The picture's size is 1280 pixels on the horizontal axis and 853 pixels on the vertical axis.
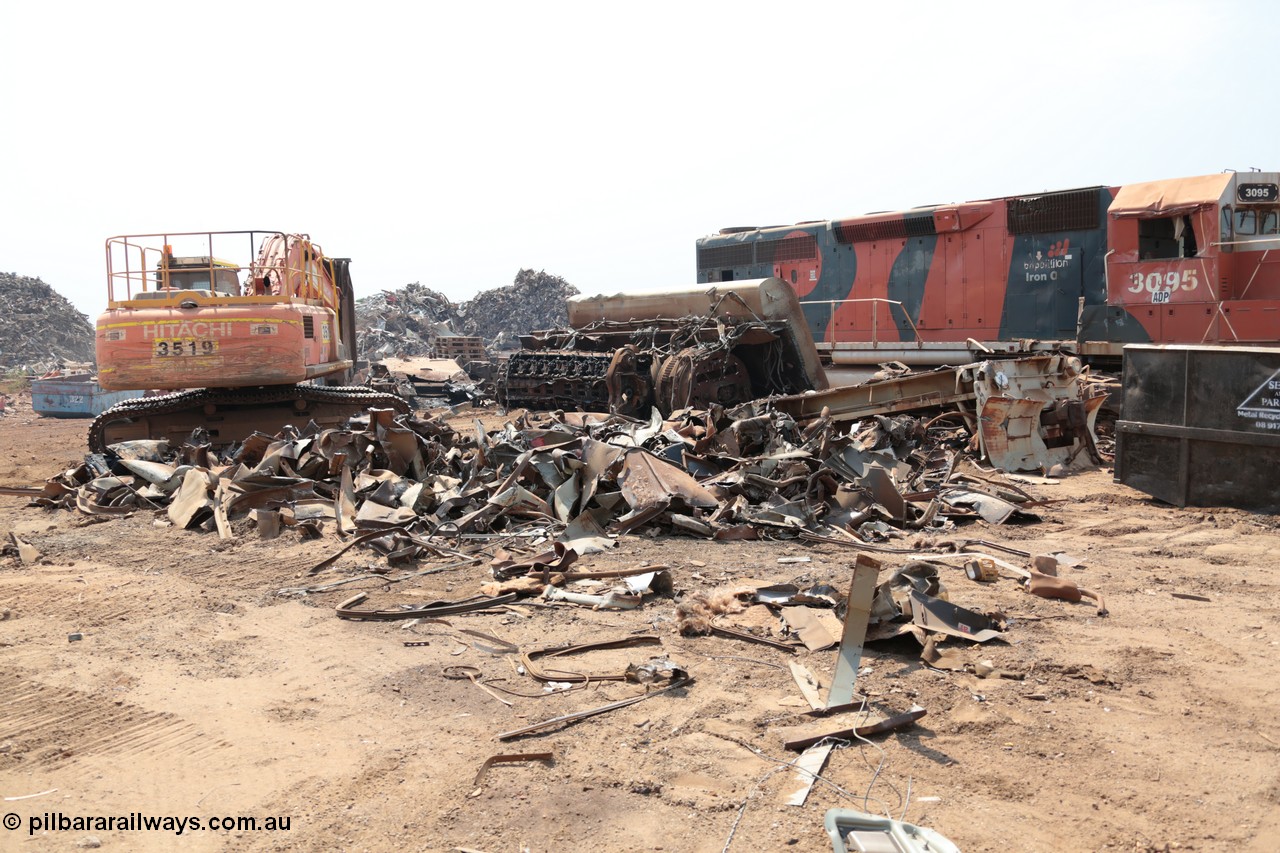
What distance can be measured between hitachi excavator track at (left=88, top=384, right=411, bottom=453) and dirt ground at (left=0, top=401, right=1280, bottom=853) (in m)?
6.07

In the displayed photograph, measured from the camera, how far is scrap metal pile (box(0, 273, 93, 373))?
40.1 meters

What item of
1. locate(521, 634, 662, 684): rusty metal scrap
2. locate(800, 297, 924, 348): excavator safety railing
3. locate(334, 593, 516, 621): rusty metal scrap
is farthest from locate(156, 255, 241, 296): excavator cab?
locate(521, 634, 662, 684): rusty metal scrap

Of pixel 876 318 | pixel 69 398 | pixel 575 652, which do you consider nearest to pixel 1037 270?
pixel 876 318

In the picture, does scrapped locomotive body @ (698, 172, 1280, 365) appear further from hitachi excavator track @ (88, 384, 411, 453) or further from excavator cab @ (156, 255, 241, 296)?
excavator cab @ (156, 255, 241, 296)

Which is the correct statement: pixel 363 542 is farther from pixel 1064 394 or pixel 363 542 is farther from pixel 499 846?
pixel 1064 394

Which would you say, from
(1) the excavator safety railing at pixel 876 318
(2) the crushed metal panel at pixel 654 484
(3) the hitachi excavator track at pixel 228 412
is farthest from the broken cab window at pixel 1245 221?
(3) the hitachi excavator track at pixel 228 412

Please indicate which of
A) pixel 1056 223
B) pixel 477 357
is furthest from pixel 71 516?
pixel 477 357

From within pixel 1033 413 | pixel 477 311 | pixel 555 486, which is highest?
pixel 477 311

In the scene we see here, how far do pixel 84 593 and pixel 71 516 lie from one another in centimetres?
348

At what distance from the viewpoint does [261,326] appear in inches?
451

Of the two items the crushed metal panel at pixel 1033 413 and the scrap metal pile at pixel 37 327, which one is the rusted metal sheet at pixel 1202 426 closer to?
the crushed metal panel at pixel 1033 413

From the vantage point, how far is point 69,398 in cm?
2316

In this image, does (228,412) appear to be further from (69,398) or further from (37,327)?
(37,327)

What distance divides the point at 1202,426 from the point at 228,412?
1094 centimetres
